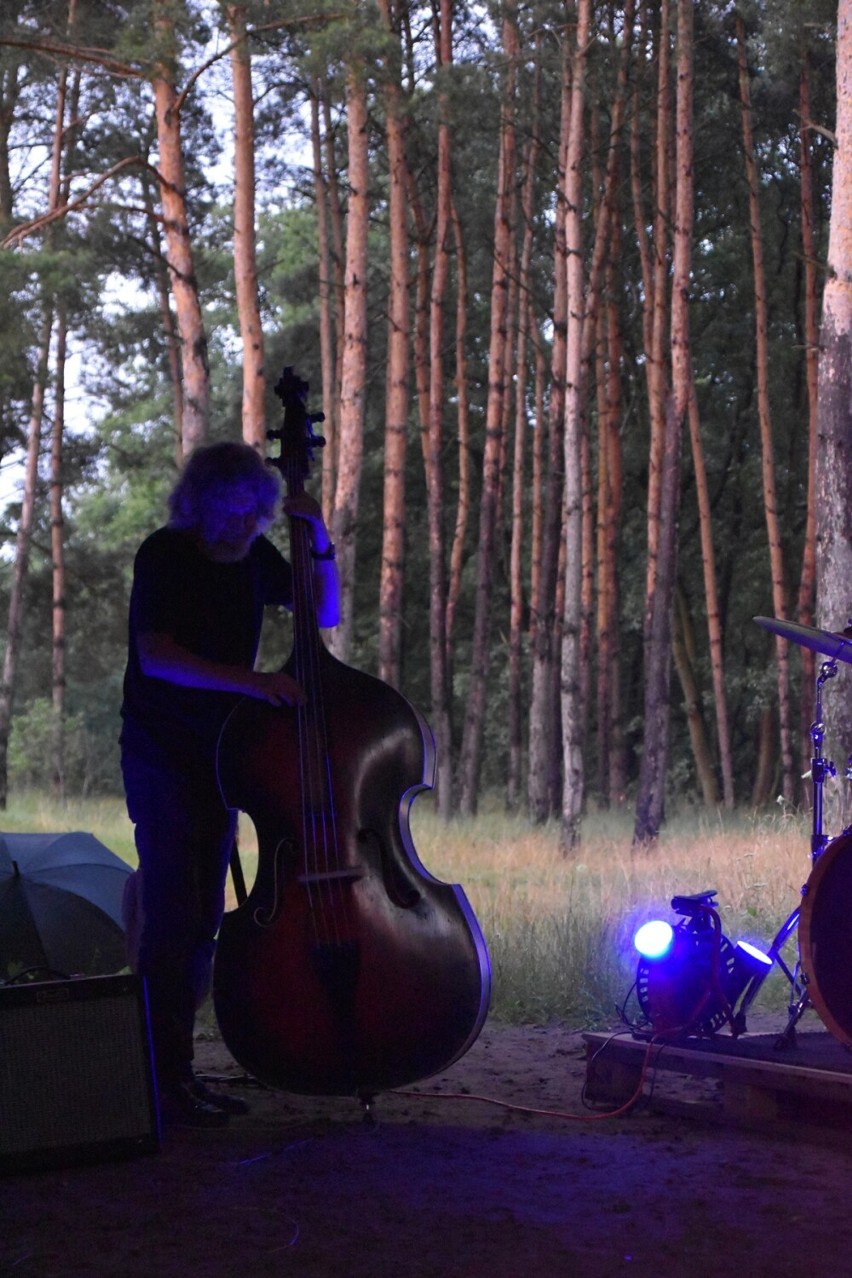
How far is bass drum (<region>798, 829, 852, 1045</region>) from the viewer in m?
4.83

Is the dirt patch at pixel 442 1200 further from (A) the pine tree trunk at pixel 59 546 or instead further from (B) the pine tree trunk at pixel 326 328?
(A) the pine tree trunk at pixel 59 546

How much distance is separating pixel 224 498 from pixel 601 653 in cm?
1686

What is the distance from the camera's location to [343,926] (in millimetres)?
4469

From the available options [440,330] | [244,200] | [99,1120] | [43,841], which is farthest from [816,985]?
[440,330]

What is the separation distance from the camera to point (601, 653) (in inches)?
850

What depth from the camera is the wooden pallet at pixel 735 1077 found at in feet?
15.6

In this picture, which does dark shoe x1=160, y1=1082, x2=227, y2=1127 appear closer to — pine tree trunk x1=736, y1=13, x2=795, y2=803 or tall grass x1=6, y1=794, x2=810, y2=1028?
tall grass x1=6, y1=794, x2=810, y2=1028

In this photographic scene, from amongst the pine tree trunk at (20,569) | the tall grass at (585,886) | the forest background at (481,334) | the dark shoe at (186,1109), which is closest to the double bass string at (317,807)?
the dark shoe at (186,1109)

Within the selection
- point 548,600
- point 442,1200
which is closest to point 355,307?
point 548,600

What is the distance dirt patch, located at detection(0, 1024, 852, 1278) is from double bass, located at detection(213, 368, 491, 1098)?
0.29 meters

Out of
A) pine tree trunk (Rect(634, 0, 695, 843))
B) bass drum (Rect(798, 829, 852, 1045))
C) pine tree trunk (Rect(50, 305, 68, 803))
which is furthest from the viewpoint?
pine tree trunk (Rect(50, 305, 68, 803))

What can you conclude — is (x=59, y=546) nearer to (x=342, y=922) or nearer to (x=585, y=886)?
(x=585, y=886)

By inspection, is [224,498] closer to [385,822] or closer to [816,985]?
[385,822]

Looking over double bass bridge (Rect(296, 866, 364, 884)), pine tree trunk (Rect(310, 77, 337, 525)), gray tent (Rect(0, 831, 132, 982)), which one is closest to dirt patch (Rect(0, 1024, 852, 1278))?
double bass bridge (Rect(296, 866, 364, 884))
